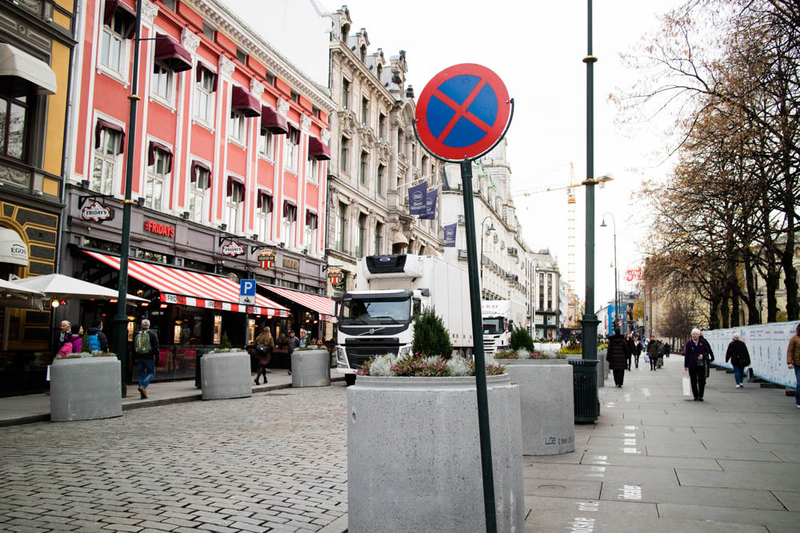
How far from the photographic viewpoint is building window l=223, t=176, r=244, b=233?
1134 inches

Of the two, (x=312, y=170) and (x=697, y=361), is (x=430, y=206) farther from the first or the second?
(x=697, y=361)

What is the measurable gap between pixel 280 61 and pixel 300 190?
6399 millimetres

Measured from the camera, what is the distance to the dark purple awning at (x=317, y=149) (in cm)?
3625

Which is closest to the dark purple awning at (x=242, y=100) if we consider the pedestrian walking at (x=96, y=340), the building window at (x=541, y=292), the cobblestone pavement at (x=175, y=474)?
the pedestrian walking at (x=96, y=340)

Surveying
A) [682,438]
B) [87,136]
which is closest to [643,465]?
[682,438]

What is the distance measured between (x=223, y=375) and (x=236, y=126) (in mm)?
15880

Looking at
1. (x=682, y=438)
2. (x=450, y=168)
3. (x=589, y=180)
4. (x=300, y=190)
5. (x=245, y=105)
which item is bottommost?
(x=682, y=438)

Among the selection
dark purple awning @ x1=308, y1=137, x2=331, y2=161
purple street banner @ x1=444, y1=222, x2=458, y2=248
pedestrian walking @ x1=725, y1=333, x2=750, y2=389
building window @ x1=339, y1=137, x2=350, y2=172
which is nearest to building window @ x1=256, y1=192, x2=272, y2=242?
dark purple awning @ x1=308, y1=137, x2=331, y2=161

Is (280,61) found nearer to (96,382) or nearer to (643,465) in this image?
(96,382)

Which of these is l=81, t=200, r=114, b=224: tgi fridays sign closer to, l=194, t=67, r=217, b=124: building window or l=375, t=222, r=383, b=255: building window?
l=194, t=67, r=217, b=124: building window

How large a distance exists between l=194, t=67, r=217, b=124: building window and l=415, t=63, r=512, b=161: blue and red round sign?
2446 centimetres

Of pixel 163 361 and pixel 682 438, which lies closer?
pixel 682 438

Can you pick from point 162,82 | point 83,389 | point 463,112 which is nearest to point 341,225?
point 162,82

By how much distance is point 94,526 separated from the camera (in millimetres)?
5488
